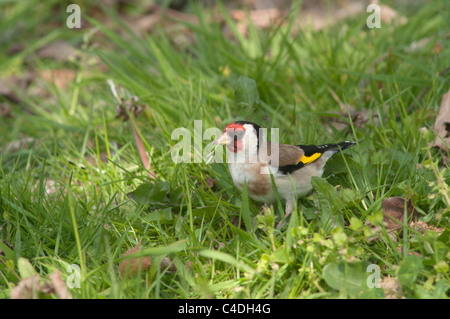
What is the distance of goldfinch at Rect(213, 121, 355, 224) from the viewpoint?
291cm

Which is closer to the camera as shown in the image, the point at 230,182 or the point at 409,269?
the point at 409,269

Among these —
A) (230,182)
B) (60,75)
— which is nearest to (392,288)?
(230,182)

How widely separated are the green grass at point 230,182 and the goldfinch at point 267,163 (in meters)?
0.13

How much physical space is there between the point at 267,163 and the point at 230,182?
30cm

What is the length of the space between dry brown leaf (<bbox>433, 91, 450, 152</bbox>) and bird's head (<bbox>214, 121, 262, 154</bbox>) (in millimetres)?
1209

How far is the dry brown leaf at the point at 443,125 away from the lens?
313cm

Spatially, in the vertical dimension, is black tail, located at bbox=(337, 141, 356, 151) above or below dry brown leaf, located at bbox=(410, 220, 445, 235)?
above

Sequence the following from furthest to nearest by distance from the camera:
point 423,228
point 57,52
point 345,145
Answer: point 57,52 < point 345,145 < point 423,228

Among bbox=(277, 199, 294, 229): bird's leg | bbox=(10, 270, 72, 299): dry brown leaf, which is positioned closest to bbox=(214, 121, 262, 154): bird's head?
bbox=(277, 199, 294, 229): bird's leg

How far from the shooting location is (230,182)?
312 centimetres

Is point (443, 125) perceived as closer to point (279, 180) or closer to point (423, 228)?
point (423, 228)

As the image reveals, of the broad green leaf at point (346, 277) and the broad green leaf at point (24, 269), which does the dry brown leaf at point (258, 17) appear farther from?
the broad green leaf at point (24, 269)

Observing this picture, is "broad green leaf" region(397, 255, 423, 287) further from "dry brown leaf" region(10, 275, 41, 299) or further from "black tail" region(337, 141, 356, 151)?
"dry brown leaf" region(10, 275, 41, 299)

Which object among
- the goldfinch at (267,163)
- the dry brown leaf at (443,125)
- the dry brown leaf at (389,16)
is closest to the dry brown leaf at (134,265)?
the goldfinch at (267,163)
